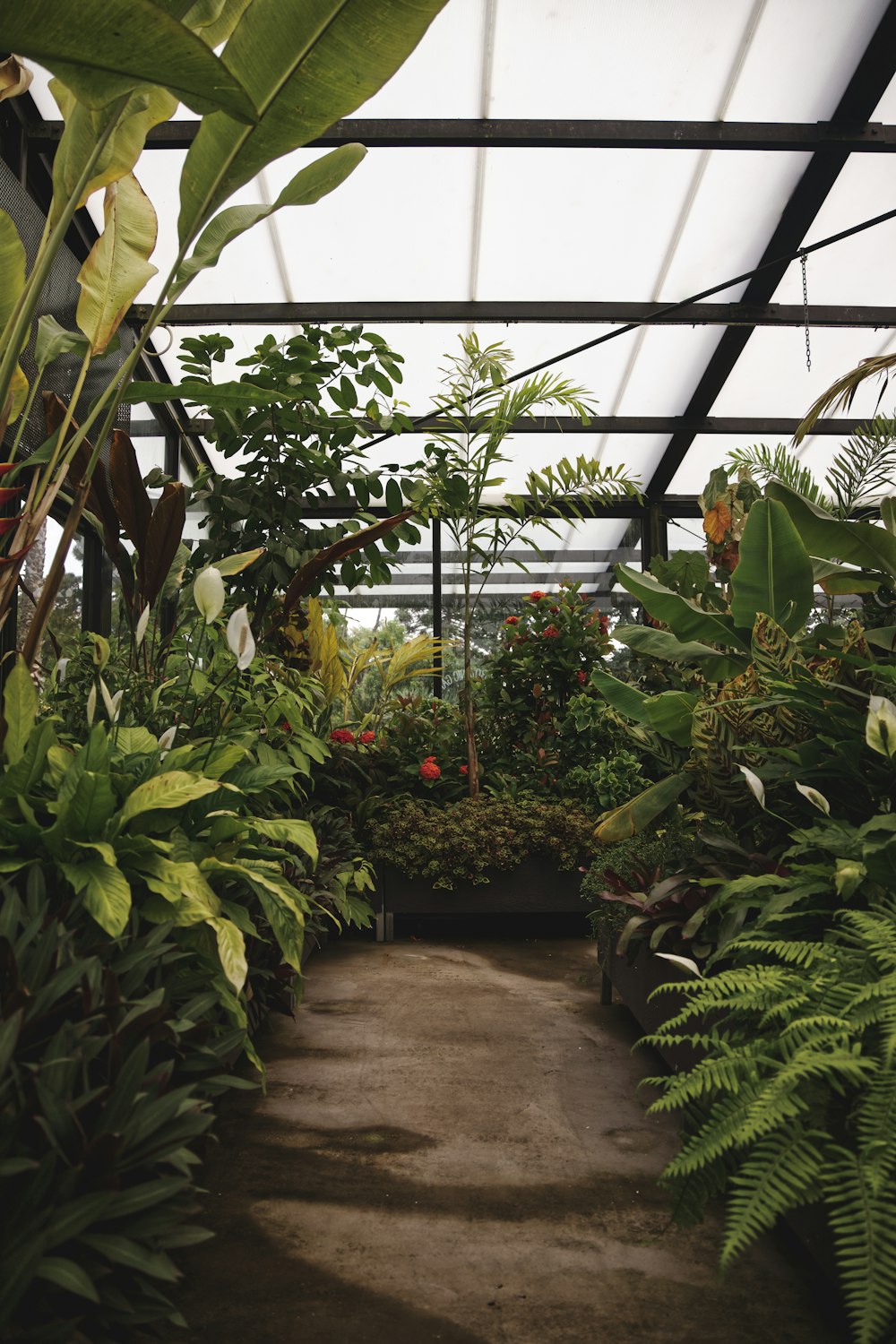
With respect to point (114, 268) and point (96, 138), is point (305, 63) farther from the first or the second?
point (114, 268)

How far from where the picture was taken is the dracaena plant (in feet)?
3.84

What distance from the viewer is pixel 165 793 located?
63.3 inches

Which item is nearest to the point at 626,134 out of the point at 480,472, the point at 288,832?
the point at 480,472

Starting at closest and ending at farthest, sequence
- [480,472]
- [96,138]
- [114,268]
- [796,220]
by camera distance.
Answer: [96,138] < [114,268] < [480,472] < [796,220]

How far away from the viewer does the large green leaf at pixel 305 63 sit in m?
1.46

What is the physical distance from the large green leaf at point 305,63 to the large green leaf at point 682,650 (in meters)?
1.68

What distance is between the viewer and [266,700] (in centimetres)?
322

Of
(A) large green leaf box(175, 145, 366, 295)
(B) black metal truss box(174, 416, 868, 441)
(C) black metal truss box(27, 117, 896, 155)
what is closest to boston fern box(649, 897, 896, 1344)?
(A) large green leaf box(175, 145, 366, 295)

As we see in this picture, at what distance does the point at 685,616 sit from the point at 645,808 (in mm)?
595

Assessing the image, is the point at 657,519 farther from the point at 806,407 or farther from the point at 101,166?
the point at 101,166

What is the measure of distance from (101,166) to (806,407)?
237 inches

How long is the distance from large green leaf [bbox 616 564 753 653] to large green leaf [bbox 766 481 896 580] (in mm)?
360

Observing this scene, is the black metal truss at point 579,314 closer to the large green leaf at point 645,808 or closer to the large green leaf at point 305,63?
the large green leaf at point 645,808

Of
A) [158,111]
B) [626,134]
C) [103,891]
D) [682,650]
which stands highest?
[626,134]
